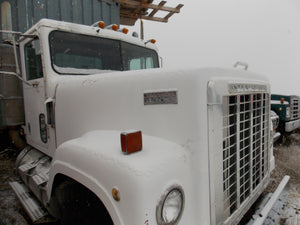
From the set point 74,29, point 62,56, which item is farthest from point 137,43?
point 62,56

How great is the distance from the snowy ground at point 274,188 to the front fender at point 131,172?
3.78 feet

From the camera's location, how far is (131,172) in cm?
101

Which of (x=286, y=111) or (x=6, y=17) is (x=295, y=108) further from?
(x=6, y=17)

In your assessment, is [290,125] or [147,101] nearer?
[147,101]

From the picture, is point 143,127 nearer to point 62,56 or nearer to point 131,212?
point 131,212

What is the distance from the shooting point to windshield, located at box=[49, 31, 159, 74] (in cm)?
223

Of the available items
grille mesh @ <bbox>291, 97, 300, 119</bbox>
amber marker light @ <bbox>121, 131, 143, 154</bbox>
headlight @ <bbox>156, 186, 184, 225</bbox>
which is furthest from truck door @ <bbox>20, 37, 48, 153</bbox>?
grille mesh @ <bbox>291, 97, 300, 119</bbox>

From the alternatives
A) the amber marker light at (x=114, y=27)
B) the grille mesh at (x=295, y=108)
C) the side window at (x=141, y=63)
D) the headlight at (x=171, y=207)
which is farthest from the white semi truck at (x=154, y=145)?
the grille mesh at (x=295, y=108)

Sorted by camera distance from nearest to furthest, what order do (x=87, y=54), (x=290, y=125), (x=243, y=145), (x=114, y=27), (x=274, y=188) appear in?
(x=243, y=145) < (x=87, y=54) < (x=114, y=27) < (x=274, y=188) < (x=290, y=125)

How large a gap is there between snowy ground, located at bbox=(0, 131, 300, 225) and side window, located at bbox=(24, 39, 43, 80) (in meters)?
1.56

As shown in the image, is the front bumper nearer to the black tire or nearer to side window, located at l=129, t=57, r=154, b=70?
side window, located at l=129, t=57, r=154, b=70

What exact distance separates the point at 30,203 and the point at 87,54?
169 centimetres

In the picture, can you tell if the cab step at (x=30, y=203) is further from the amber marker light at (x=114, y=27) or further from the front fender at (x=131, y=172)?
the amber marker light at (x=114, y=27)

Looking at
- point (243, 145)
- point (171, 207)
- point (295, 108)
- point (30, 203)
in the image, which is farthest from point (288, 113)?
point (30, 203)
